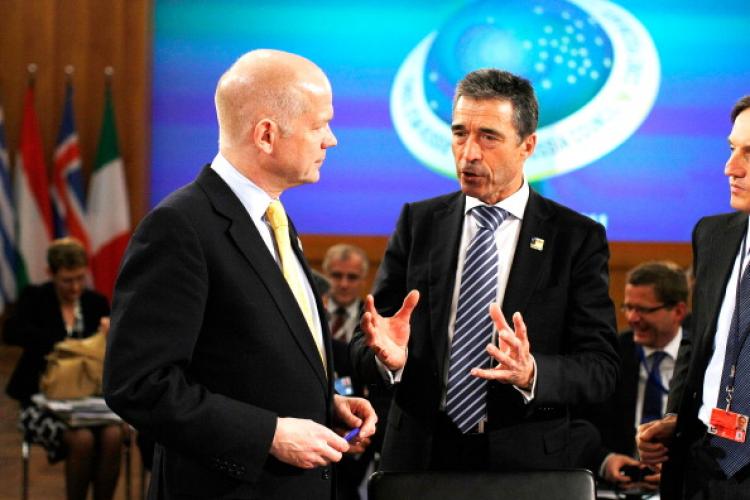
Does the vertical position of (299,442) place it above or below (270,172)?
below

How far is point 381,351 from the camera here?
248 cm

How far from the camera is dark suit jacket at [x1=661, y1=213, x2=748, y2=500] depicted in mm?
2797

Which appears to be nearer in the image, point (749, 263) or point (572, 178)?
point (749, 263)

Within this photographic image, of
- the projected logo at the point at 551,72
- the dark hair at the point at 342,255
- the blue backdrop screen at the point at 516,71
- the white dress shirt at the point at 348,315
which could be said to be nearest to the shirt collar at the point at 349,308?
the white dress shirt at the point at 348,315

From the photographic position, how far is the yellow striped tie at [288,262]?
2.20 m

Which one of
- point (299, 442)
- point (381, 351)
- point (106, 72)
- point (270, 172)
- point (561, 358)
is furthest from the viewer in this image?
point (106, 72)

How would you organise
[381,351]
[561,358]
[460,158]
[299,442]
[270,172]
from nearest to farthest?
1. [299,442]
2. [270,172]
3. [381,351]
4. [561,358]
5. [460,158]

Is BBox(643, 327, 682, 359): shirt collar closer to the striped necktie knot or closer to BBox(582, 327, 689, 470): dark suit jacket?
BBox(582, 327, 689, 470): dark suit jacket

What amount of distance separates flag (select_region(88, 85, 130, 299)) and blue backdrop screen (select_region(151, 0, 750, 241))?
498 millimetres

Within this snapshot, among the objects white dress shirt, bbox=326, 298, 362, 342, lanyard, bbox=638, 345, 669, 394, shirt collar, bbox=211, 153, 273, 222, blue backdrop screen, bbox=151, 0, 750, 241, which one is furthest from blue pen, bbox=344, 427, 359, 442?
blue backdrop screen, bbox=151, 0, 750, 241

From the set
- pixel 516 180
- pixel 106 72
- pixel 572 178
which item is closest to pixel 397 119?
pixel 572 178

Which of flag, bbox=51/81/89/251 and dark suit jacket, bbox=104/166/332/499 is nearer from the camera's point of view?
dark suit jacket, bbox=104/166/332/499

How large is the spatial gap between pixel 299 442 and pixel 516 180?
116 centimetres

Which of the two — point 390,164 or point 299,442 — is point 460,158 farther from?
point 390,164
